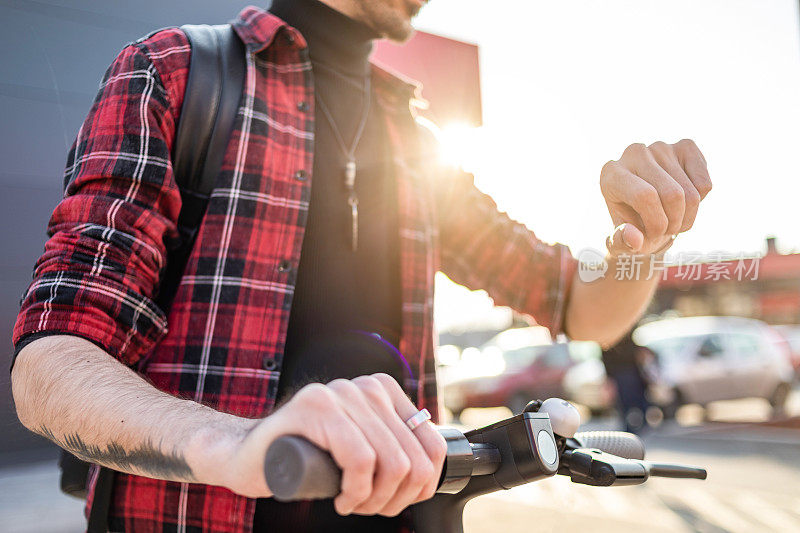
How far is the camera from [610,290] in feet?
3.90

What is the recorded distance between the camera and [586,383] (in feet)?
22.0

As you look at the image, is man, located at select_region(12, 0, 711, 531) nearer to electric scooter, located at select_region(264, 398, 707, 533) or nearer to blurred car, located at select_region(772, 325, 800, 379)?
electric scooter, located at select_region(264, 398, 707, 533)

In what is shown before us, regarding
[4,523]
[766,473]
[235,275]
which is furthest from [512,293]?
[766,473]

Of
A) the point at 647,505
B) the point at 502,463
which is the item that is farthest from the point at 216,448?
the point at 647,505

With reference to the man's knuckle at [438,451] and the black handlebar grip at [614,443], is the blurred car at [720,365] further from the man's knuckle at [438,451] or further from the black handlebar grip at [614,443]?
the man's knuckle at [438,451]

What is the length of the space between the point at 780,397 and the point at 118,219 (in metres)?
7.97

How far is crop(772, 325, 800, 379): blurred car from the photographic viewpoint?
677 centimetres

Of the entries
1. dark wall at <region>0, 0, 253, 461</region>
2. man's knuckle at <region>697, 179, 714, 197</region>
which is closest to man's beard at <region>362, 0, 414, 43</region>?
dark wall at <region>0, 0, 253, 461</region>

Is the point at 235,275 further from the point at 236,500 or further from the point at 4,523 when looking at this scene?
the point at 4,523

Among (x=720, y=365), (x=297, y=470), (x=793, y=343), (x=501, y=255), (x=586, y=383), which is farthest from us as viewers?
(x=793, y=343)

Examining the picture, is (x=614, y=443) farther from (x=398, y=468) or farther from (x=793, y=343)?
(x=793, y=343)

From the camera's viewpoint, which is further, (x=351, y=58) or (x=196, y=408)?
(x=351, y=58)

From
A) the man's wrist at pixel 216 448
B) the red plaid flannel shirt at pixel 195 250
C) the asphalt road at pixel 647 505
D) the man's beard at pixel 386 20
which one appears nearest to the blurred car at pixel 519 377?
the asphalt road at pixel 647 505

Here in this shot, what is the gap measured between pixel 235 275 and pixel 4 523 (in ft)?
13.3
